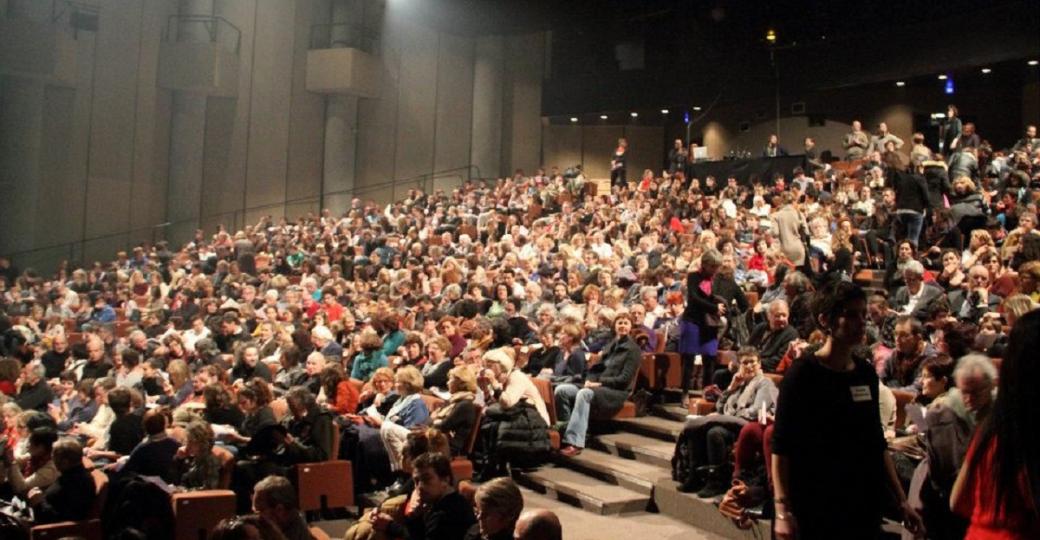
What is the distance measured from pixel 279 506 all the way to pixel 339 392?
336 cm

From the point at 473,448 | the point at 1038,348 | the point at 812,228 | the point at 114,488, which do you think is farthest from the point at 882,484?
the point at 812,228

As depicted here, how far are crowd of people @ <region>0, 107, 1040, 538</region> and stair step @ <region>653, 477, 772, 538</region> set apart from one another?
0.13 m

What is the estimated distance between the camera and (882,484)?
298 cm

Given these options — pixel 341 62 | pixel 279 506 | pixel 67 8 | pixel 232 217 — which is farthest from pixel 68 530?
pixel 341 62

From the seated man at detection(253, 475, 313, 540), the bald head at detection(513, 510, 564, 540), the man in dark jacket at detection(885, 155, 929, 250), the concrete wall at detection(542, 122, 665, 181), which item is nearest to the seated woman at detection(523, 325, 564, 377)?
the man in dark jacket at detection(885, 155, 929, 250)

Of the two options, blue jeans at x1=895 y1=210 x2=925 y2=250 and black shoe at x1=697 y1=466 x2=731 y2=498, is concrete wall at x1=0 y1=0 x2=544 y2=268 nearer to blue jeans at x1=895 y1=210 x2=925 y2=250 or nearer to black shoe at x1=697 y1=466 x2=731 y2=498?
blue jeans at x1=895 y1=210 x2=925 y2=250

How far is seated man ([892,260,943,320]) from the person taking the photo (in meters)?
8.31

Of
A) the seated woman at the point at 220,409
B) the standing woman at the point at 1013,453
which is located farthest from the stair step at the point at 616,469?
the standing woman at the point at 1013,453

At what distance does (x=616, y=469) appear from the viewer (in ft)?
25.0

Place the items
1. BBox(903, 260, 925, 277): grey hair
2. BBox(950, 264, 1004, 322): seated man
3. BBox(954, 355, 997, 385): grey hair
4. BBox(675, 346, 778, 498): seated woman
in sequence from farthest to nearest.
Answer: BBox(903, 260, 925, 277): grey hair → BBox(950, 264, 1004, 322): seated man → BBox(675, 346, 778, 498): seated woman → BBox(954, 355, 997, 385): grey hair

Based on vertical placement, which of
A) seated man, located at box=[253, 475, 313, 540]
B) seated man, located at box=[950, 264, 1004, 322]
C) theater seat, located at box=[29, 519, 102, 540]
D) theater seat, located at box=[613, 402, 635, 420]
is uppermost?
seated man, located at box=[950, 264, 1004, 322]

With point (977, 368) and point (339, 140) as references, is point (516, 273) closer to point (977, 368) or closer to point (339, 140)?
point (977, 368)

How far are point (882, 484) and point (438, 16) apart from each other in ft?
70.5

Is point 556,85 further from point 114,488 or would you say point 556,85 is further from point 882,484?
point 882,484
